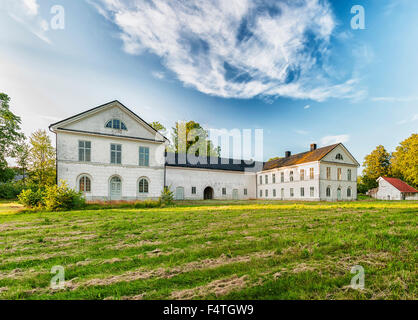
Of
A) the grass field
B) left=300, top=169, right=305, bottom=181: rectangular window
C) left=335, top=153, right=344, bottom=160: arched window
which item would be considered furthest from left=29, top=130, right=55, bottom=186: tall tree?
left=335, top=153, right=344, bottom=160: arched window

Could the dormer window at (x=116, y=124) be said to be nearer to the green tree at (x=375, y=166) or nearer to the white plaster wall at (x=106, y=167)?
the white plaster wall at (x=106, y=167)

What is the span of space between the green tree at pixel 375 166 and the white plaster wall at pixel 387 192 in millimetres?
5264

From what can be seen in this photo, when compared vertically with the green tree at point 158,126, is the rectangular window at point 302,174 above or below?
below

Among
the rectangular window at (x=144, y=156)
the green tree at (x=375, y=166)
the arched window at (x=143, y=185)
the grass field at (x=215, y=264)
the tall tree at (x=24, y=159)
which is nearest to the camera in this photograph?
the grass field at (x=215, y=264)

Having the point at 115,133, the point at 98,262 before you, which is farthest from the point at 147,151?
the point at 98,262

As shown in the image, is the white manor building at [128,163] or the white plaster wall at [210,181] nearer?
the white manor building at [128,163]

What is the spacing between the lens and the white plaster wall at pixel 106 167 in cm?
1758

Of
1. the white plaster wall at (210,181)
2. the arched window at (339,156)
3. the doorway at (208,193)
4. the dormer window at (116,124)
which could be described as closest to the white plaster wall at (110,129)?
the dormer window at (116,124)

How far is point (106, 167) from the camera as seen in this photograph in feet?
61.7

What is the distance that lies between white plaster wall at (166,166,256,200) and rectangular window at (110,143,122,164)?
33.6 feet

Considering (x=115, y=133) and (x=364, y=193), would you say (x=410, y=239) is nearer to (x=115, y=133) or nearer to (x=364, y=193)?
(x=115, y=133)

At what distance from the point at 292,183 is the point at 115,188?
2563 centimetres

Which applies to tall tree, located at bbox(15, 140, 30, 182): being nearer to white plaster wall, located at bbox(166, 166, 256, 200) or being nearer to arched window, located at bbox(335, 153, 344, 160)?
white plaster wall, located at bbox(166, 166, 256, 200)
